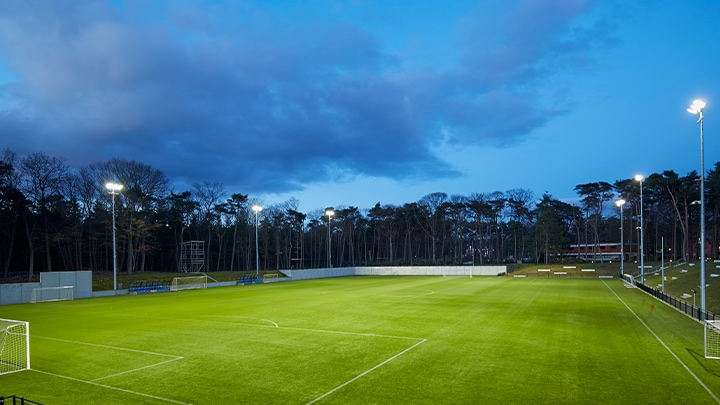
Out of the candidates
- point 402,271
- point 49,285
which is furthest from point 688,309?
point 402,271

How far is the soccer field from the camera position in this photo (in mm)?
10523

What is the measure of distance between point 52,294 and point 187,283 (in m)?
15.2

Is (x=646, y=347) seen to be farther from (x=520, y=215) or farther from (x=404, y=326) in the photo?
(x=520, y=215)

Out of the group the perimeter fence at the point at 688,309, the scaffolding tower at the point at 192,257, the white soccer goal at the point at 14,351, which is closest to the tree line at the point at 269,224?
the scaffolding tower at the point at 192,257

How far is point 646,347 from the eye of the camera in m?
15.5

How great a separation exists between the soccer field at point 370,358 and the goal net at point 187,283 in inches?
801

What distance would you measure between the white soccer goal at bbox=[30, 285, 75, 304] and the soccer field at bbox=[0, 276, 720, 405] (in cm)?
1111

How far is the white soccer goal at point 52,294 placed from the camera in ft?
114

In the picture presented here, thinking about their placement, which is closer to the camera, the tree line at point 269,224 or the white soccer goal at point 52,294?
the white soccer goal at point 52,294

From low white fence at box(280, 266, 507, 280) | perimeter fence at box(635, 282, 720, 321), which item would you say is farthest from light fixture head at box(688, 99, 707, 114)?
low white fence at box(280, 266, 507, 280)

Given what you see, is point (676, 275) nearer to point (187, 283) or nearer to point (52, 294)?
point (187, 283)

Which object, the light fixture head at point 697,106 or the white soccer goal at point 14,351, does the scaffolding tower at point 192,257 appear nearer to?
the white soccer goal at point 14,351

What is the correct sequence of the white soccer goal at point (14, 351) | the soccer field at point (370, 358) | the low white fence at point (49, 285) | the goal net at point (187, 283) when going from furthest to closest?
1. the goal net at point (187, 283)
2. the low white fence at point (49, 285)
3. the white soccer goal at point (14, 351)
4. the soccer field at point (370, 358)

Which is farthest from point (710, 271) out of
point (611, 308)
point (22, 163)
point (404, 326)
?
point (22, 163)
